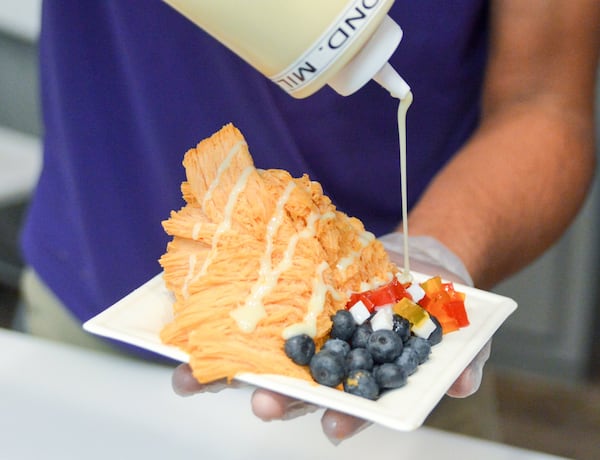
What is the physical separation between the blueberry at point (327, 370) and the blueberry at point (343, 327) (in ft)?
0.18

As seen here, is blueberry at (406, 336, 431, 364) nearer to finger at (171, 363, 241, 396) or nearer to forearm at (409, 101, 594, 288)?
finger at (171, 363, 241, 396)

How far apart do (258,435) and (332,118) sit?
42 cm

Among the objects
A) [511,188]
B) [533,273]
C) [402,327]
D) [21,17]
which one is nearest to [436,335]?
[402,327]

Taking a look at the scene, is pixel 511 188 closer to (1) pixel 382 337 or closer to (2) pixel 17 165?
(1) pixel 382 337

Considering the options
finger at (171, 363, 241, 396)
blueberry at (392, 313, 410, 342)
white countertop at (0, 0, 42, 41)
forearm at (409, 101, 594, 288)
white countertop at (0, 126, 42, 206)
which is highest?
forearm at (409, 101, 594, 288)

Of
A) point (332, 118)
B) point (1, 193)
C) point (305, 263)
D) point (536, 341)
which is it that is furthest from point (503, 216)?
point (1, 193)

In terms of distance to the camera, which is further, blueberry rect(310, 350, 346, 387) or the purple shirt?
the purple shirt

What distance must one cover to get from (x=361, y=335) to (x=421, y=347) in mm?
55

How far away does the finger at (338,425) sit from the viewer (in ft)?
2.26

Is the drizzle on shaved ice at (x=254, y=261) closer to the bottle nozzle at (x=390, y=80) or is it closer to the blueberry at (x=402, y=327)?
the blueberry at (x=402, y=327)

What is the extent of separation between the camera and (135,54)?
1.07 metres

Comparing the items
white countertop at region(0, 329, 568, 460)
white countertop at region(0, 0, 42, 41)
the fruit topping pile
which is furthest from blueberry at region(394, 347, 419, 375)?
white countertop at region(0, 0, 42, 41)

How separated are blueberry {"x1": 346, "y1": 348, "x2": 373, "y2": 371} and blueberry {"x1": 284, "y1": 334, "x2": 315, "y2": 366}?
33mm

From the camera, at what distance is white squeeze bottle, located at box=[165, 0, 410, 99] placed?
0.62m
